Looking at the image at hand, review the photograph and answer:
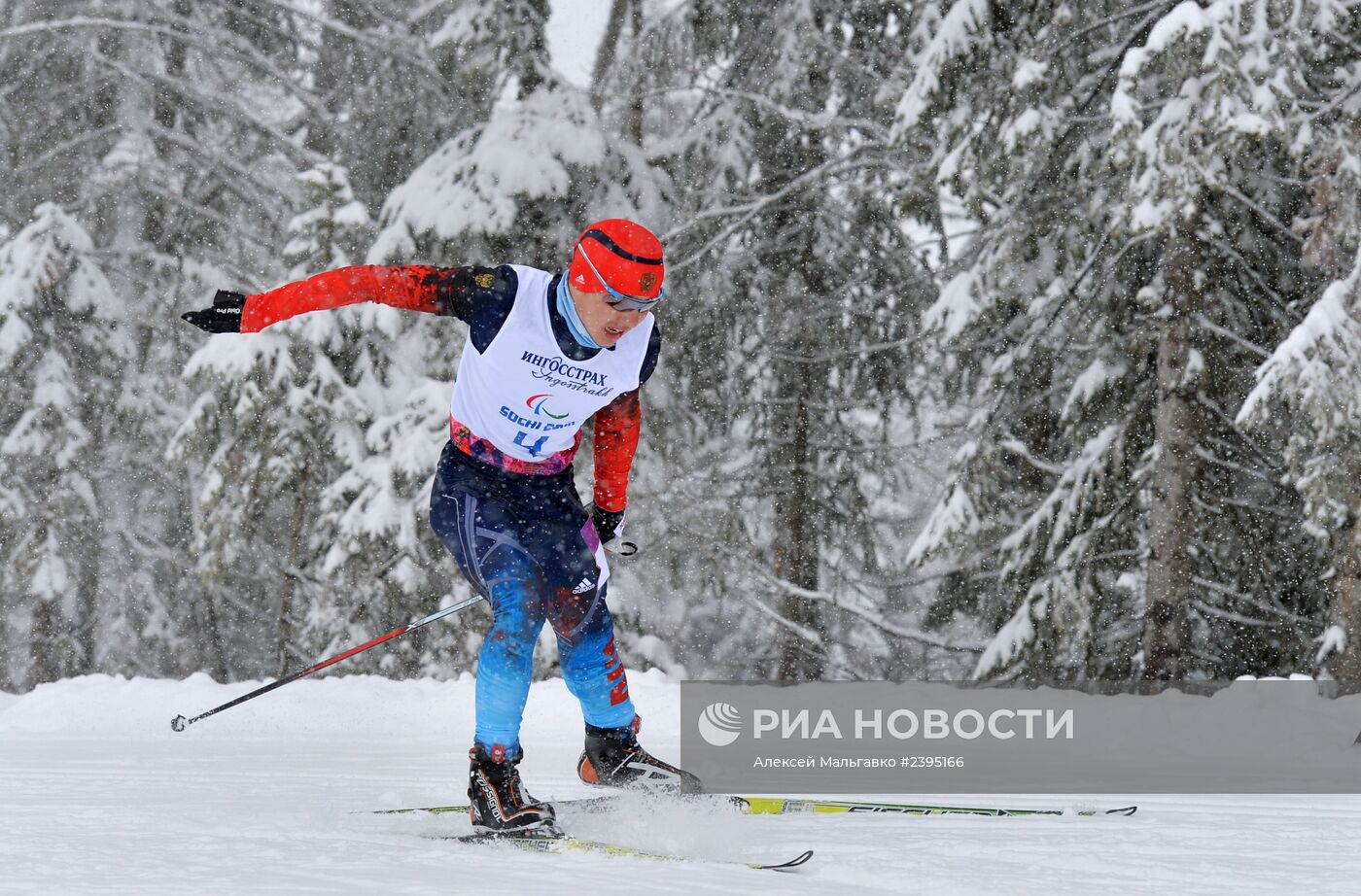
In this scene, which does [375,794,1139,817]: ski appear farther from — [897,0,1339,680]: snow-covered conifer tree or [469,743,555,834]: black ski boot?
[897,0,1339,680]: snow-covered conifer tree

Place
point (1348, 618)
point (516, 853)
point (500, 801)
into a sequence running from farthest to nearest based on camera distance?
point (1348, 618) → point (500, 801) → point (516, 853)

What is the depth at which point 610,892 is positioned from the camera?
2686 mm

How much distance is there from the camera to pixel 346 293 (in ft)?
11.8

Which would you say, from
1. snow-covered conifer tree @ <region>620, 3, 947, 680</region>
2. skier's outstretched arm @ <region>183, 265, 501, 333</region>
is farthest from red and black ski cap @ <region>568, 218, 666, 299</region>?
snow-covered conifer tree @ <region>620, 3, 947, 680</region>

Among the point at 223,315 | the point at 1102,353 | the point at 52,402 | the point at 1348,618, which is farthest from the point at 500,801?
the point at 52,402

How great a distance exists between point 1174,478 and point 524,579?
5.69 metres

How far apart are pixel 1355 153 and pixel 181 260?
1219 centimetres

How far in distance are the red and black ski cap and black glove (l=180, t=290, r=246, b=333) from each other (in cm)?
92

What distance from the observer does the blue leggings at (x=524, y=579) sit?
360 cm

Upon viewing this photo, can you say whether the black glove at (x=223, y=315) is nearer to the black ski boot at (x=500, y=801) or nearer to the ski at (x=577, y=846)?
the black ski boot at (x=500, y=801)

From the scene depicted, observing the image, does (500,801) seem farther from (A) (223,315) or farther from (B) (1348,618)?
(B) (1348,618)

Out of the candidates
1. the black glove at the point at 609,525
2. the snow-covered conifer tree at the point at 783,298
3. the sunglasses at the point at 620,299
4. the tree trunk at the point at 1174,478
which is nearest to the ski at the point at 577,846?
the black glove at the point at 609,525

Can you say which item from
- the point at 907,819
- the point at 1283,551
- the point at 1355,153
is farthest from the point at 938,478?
the point at 907,819

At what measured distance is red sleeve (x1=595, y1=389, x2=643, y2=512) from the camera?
398cm
